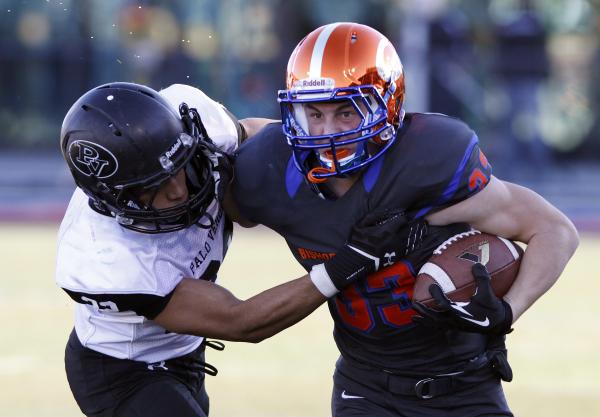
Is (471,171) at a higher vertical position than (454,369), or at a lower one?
higher

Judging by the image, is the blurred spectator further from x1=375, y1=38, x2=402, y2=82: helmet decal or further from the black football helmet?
the black football helmet

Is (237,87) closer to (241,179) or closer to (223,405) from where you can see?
(223,405)

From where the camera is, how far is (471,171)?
3340 mm

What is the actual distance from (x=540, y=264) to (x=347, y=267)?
0.57 meters

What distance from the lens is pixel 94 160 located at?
11.4 ft

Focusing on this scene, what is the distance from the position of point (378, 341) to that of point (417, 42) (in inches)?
361

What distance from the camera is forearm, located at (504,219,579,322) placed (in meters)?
3.39

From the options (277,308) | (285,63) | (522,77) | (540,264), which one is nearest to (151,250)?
(277,308)

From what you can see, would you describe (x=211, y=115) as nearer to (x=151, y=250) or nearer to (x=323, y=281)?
(x=151, y=250)

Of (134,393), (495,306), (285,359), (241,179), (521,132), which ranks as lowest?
(521,132)

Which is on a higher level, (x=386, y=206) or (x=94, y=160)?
(x=94, y=160)

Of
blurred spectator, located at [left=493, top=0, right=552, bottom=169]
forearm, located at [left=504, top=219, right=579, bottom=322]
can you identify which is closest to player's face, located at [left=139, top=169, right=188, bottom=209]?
forearm, located at [left=504, top=219, right=579, bottom=322]

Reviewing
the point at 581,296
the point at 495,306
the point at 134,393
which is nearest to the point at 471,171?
the point at 495,306

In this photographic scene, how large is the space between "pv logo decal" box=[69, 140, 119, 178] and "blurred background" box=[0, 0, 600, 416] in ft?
24.7
